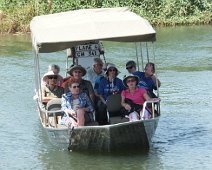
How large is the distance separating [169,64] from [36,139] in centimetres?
973

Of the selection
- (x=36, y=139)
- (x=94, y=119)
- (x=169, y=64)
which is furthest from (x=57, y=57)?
(x=94, y=119)

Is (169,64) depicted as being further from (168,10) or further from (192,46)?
(168,10)

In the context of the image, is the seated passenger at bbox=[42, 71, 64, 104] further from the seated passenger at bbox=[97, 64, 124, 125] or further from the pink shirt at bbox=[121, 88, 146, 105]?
the pink shirt at bbox=[121, 88, 146, 105]

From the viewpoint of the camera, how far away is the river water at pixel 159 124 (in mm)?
11133

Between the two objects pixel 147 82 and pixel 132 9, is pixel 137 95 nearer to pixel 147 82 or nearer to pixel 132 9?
pixel 147 82

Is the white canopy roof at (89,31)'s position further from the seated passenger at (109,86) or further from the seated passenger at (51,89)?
the seated passenger at (51,89)

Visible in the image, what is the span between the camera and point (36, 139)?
13.0 m

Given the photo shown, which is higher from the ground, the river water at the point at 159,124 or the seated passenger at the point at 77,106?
the seated passenger at the point at 77,106

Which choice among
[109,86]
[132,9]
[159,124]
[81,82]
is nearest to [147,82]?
[109,86]

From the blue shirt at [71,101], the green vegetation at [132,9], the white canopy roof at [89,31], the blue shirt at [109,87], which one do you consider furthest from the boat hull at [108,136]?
the green vegetation at [132,9]

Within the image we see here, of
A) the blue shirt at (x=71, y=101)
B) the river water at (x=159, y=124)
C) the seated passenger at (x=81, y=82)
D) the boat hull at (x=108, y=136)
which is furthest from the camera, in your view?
the seated passenger at (x=81, y=82)

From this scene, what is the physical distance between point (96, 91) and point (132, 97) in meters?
0.93

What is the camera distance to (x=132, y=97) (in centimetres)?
1134

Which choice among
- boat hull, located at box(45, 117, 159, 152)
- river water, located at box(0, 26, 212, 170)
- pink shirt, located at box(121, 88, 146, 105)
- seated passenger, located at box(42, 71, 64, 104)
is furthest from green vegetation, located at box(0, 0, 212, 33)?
boat hull, located at box(45, 117, 159, 152)
